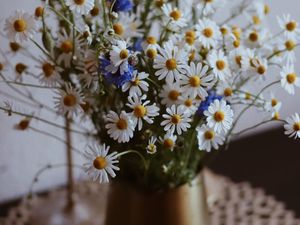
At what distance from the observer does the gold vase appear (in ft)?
2.29

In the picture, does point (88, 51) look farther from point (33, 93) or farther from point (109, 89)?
point (33, 93)

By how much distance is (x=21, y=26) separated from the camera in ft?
1.95

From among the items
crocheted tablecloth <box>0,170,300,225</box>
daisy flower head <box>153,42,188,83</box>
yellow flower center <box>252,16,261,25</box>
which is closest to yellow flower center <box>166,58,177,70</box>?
daisy flower head <box>153,42,188,83</box>

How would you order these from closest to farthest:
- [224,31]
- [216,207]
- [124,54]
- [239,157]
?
[124,54] < [224,31] < [216,207] < [239,157]

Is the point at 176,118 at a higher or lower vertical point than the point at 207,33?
lower

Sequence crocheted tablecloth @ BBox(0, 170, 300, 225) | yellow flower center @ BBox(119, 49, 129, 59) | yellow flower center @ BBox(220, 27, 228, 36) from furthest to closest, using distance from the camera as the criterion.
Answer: crocheted tablecloth @ BBox(0, 170, 300, 225)
yellow flower center @ BBox(220, 27, 228, 36)
yellow flower center @ BBox(119, 49, 129, 59)

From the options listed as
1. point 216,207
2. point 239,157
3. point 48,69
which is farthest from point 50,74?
point 239,157

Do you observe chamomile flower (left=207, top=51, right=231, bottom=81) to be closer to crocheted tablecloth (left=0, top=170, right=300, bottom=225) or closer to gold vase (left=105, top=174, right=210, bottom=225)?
gold vase (left=105, top=174, right=210, bottom=225)

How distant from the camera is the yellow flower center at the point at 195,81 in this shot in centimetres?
56

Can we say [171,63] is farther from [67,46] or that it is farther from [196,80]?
[67,46]

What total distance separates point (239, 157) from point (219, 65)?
1.58 feet

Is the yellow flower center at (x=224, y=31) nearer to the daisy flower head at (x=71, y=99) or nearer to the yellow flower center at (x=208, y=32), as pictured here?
the yellow flower center at (x=208, y=32)

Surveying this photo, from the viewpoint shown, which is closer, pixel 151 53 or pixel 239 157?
pixel 151 53

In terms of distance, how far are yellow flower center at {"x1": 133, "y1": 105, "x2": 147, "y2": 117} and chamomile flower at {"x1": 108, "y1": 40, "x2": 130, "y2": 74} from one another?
39 millimetres
